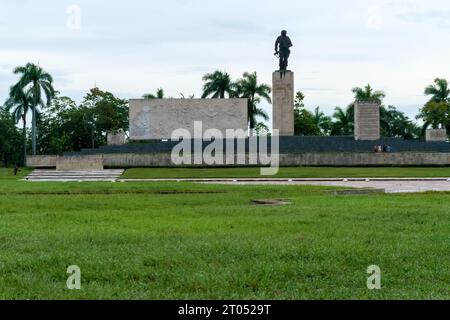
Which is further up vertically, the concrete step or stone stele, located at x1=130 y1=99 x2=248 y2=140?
stone stele, located at x1=130 y1=99 x2=248 y2=140

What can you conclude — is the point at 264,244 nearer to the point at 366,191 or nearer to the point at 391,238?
the point at 391,238

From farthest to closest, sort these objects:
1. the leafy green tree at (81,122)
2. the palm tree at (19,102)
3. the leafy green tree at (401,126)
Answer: the leafy green tree at (401,126), the leafy green tree at (81,122), the palm tree at (19,102)

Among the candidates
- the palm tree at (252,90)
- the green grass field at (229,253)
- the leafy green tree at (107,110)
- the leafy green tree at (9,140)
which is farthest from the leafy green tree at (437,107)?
the green grass field at (229,253)

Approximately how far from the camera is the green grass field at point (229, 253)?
5.12 m

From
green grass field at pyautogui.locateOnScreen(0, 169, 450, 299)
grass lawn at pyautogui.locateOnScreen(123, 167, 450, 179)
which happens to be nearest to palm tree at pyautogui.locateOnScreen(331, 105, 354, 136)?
grass lawn at pyautogui.locateOnScreen(123, 167, 450, 179)

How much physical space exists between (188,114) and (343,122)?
21614mm

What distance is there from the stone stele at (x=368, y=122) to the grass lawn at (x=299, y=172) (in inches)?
255

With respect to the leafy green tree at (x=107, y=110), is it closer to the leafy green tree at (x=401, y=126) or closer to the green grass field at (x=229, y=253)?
the leafy green tree at (x=401, y=126)

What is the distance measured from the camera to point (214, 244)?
7.05m

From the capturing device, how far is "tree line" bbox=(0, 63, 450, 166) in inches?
1986

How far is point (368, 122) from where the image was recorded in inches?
1644

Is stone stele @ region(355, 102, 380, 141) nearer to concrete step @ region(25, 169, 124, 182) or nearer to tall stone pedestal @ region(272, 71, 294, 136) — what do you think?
tall stone pedestal @ region(272, 71, 294, 136)

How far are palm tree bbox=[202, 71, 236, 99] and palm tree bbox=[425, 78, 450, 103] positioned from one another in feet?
54.7

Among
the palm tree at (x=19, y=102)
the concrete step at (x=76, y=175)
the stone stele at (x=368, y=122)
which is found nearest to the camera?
the concrete step at (x=76, y=175)
